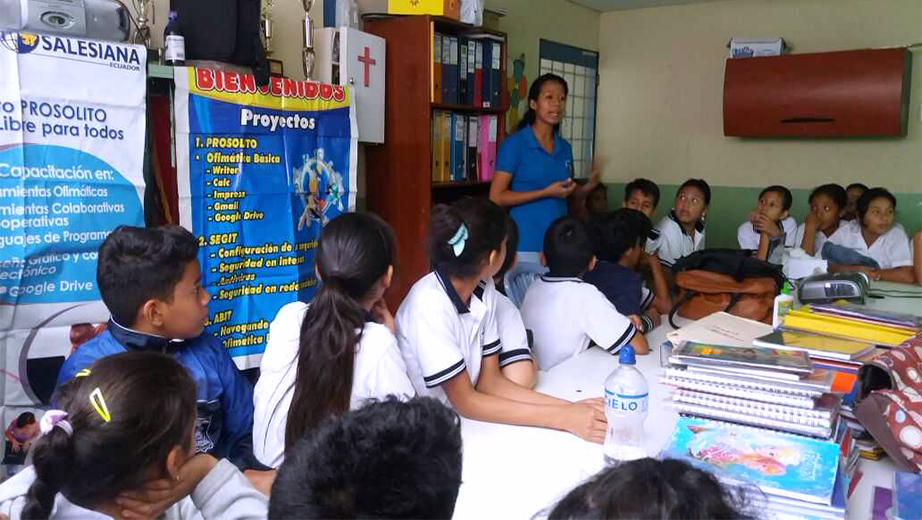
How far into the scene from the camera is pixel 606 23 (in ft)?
16.5

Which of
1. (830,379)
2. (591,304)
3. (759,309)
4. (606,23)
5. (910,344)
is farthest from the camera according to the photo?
(606,23)

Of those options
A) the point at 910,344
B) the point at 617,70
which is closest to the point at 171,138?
the point at 910,344

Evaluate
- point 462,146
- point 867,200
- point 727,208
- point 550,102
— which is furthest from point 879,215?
point 462,146

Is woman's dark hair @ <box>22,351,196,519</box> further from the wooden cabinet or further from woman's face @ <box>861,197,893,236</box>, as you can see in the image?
the wooden cabinet

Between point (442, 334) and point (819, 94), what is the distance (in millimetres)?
3493

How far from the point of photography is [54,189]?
6.15ft

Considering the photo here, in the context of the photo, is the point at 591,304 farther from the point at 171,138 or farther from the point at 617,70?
the point at 617,70

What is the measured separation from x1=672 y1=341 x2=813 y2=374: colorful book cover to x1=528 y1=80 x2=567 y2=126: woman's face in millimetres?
1891

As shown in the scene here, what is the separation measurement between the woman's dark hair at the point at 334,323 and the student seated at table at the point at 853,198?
10.7ft

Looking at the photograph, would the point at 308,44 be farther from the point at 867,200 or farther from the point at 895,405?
the point at 867,200

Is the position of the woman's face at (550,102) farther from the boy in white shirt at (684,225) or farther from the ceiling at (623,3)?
the ceiling at (623,3)

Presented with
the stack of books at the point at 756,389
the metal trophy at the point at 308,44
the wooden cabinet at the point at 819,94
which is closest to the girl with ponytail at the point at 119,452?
the stack of books at the point at 756,389

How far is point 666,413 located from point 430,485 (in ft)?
3.25

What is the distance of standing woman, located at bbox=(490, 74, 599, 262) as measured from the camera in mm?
3111
